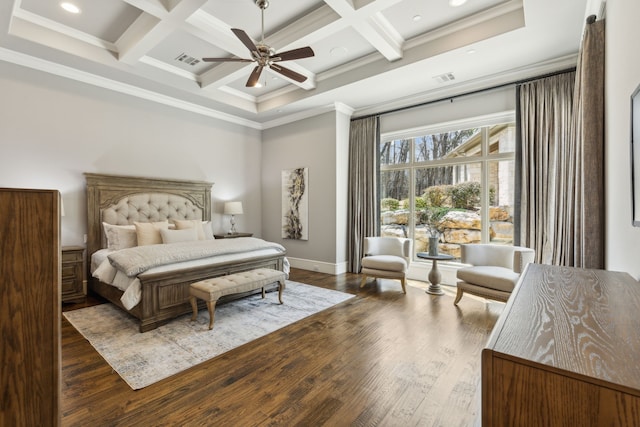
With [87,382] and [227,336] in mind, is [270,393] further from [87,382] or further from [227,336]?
[87,382]

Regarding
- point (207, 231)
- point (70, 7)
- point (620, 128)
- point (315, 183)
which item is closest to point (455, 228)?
point (315, 183)

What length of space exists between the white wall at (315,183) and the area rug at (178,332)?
162 cm

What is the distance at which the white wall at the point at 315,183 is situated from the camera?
17.9ft

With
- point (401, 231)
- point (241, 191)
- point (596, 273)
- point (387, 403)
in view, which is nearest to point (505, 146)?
point (401, 231)

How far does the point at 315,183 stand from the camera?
5.71 meters

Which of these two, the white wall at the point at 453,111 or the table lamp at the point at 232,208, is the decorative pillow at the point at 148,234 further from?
the white wall at the point at 453,111

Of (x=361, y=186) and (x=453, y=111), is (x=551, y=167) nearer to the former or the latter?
(x=453, y=111)

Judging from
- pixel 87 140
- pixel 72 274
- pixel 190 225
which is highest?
pixel 87 140

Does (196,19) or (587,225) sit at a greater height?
(196,19)

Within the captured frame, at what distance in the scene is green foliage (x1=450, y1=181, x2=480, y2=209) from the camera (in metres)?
4.57

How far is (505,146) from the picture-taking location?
4.31 meters

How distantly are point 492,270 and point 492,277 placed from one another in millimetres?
220

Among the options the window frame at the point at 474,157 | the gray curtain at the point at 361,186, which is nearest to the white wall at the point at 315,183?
the gray curtain at the point at 361,186

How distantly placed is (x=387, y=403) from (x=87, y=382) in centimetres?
210
